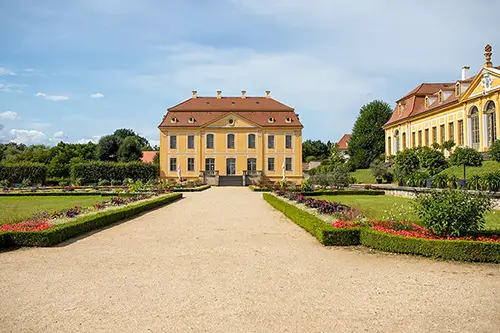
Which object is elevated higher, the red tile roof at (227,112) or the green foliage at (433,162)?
the red tile roof at (227,112)

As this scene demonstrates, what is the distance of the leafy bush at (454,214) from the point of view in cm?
746

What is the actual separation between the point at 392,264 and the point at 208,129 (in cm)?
3682

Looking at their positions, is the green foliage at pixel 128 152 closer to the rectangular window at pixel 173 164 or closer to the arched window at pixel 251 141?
the rectangular window at pixel 173 164

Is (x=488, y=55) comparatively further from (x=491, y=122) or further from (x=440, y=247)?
(x=440, y=247)

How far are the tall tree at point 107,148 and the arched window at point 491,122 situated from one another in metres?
40.7

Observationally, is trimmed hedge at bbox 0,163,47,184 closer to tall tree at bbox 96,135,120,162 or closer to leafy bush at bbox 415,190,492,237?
tall tree at bbox 96,135,120,162

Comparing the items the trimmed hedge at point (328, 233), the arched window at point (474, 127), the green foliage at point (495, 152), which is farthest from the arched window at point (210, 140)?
the trimmed hedge at point (328, 233)

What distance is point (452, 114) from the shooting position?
3375 centimetres

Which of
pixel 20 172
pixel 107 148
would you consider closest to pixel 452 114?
pixel 20 172

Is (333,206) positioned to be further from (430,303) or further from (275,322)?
(275,322)

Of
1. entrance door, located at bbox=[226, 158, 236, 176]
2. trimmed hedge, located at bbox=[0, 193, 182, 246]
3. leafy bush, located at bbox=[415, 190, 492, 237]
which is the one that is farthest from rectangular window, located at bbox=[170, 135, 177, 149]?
leafy bush, located at bbox=[415, 190, 492, 237]

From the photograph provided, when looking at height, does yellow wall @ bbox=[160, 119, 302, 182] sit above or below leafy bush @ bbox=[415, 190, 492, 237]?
above

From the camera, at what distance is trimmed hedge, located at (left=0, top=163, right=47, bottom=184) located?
36281 millimetres

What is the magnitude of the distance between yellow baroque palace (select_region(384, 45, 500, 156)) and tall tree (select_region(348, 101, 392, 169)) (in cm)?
542
